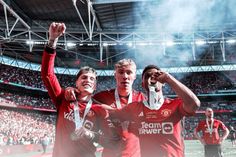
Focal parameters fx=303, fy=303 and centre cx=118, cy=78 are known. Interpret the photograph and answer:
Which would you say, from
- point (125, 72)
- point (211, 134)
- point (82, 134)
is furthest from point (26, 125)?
point (82, 134)

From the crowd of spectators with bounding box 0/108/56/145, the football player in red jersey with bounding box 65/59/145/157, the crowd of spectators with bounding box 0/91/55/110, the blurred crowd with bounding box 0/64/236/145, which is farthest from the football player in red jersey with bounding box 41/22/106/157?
the crowd of spectators with bounding box 0/91/55/110

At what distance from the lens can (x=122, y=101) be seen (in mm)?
3221

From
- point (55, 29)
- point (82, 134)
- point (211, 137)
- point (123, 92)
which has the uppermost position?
point (55, 29)

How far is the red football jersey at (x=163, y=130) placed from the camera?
2643 mm

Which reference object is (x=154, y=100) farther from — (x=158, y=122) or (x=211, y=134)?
(x=211, y=134)

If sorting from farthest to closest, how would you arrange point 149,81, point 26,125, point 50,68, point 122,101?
1. point 26,125
2. point 122,101
3. point 50,68
4. point 149,81

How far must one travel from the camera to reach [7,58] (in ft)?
110

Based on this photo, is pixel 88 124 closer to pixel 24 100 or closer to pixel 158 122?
pixel 158 122

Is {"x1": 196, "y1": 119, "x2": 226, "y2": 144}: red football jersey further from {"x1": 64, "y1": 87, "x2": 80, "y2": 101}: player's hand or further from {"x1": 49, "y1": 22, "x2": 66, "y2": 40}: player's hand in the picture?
{"x1": 49, "y1": 22, "x2": 66, "y2": 40}: player's hand

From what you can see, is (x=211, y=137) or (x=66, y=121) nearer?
(x=66, y=121)

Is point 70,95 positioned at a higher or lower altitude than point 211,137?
higher

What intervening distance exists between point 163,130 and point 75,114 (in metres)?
0.83

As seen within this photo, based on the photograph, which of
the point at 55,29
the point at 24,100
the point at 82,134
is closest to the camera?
the point at 82,134

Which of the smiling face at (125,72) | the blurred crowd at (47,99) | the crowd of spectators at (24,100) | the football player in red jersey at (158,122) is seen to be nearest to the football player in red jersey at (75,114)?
the smiling face at (125,72)
